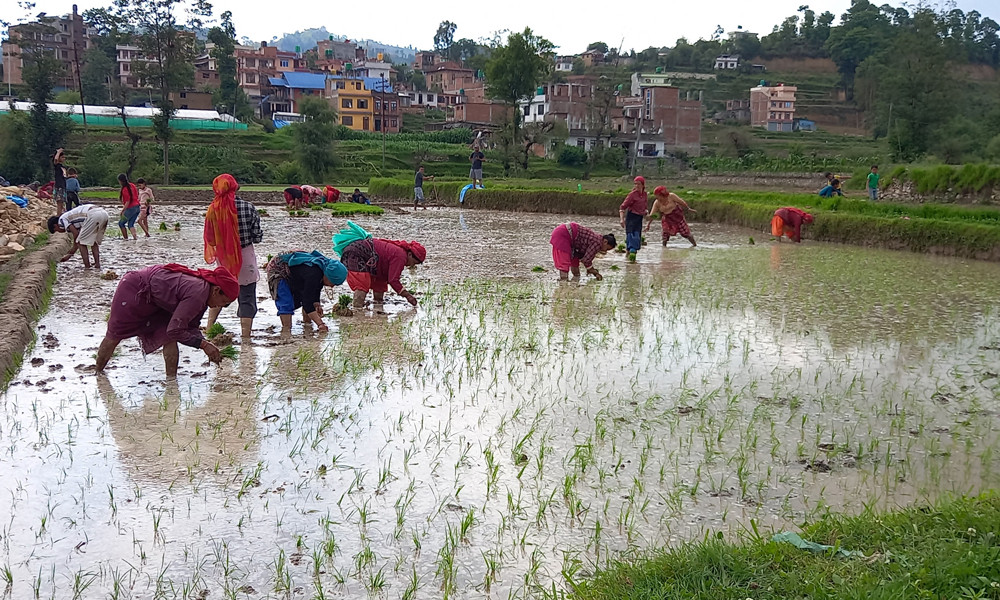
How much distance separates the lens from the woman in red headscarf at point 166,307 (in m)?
6.23

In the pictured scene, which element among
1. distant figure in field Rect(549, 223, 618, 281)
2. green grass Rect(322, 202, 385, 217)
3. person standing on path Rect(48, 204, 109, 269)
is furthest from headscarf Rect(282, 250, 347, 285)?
green grass Rect(322, 202, 385, 217)

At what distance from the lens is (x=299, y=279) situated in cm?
816

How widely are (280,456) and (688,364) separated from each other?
12.0 feet

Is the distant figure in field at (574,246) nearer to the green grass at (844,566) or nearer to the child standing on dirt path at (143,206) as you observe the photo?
the green grass at (844,566)

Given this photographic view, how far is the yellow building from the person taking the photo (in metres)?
71.8

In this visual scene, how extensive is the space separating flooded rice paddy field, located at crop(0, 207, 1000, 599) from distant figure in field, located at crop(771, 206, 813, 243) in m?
7.98

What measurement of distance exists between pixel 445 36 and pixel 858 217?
122 meters

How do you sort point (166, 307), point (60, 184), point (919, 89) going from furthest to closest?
point (919, 89), point (60, 184), point (166, 307)

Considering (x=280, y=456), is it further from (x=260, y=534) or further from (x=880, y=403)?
(x=880, y=403)

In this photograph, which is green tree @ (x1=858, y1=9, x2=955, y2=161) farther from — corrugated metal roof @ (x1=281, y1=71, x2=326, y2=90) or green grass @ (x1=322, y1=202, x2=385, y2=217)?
corrugated metal roof @ (x1=281, y1=71, x2=326, y2=90)

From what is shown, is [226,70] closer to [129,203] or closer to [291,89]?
[291,89]

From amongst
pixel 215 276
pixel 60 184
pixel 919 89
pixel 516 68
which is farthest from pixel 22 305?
pixel 516 68

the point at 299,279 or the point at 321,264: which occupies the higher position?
the point at 321,264

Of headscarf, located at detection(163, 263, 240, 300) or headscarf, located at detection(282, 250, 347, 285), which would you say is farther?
headscarf, located at detection(282, 250, 347, 285)
